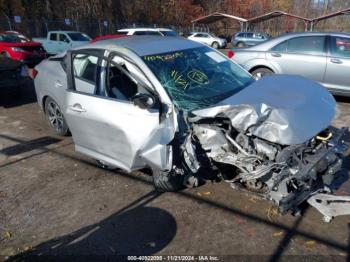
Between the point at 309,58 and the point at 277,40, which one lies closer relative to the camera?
the point at 309,58

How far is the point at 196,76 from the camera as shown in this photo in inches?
166

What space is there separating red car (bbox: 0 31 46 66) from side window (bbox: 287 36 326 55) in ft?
38.1

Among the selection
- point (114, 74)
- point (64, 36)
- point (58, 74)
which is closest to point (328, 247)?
point (114, 74)

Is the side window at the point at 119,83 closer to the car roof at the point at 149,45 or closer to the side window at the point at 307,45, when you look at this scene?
the car roof at the point at 149,45

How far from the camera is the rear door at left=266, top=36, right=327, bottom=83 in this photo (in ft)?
24.2

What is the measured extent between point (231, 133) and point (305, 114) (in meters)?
0.74

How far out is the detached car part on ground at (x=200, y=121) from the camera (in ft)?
10.8

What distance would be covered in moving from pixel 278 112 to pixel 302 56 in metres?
4.82

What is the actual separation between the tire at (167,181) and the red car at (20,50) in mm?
13000

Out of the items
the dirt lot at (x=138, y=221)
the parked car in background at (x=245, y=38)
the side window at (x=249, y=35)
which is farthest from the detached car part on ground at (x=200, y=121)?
the side window at (x=249, y=35)

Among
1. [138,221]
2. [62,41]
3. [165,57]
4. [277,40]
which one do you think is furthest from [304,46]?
[62,41]

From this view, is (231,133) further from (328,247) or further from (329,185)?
(328,247)

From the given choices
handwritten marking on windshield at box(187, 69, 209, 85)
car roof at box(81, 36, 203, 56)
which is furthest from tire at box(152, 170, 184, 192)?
car roof at box(81, 36, 203, 56)

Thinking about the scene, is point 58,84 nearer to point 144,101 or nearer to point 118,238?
point 144,101
